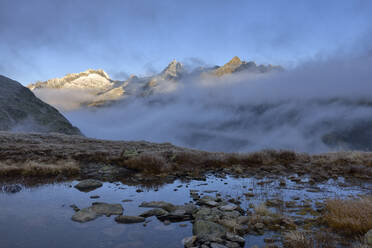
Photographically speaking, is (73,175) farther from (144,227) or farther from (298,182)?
(298,182)

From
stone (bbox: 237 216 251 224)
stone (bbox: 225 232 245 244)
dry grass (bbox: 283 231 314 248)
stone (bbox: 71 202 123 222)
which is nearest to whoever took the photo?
dry grass (bbox: 283 231 314 248)

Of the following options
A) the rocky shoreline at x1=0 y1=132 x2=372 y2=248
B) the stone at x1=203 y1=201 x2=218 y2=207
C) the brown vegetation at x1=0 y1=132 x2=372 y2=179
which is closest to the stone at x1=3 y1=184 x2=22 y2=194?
the rocky shoreline at x1=0 y1=132 x2=372 y2=248

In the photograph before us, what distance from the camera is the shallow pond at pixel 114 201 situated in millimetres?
6953

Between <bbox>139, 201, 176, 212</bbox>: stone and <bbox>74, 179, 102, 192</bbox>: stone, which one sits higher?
<bbox>74, 179, 102, 192</bbox>: stone

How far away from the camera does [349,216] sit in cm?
795

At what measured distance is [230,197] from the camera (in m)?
11.3

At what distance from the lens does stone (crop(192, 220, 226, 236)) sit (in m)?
7.28

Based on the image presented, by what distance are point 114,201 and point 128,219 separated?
2504 millimetres

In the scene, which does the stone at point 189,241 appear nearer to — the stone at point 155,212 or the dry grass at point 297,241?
the stone at point 155,212

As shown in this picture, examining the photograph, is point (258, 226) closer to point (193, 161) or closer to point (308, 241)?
point (308, 241)

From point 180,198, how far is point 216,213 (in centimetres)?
286

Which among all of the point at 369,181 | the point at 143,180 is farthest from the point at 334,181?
the point at 143,180

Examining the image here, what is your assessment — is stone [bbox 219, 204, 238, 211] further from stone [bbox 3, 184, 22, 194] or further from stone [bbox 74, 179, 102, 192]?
stone [bbox 3, 184, 22, 194]

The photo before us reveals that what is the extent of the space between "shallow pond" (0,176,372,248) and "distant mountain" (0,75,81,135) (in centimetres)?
12538
